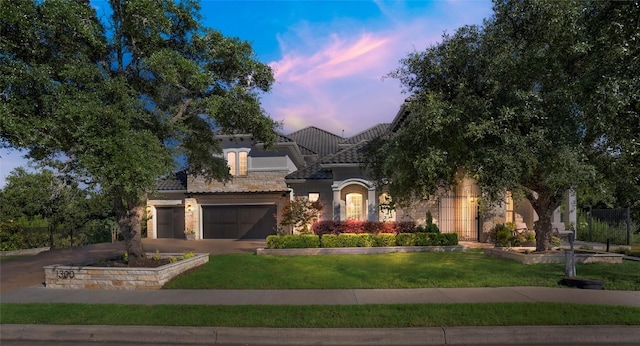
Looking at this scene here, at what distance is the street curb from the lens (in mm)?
5828

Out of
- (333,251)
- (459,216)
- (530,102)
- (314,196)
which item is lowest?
(333,251)

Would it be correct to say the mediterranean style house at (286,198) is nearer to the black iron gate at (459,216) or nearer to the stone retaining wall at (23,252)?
the black iron gate at (459,216)

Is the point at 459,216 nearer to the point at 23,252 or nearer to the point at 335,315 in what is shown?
the point at 335,315

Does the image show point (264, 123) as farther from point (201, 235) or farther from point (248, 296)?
point (201, 235)

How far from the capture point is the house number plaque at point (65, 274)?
9680mm

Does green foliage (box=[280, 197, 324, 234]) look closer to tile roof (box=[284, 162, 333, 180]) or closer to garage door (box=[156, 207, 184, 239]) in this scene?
tile roof (box=[284, 162, 333, 180])

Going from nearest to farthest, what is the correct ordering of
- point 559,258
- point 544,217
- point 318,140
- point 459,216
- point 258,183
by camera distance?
point 559,258 < point 544,217 < point 459,216 < point 258,183 < point 318,140

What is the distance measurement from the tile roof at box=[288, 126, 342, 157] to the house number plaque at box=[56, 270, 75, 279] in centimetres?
1963

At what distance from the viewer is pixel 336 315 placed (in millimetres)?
6664

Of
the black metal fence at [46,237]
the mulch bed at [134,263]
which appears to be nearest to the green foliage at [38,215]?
the black metal fence at [46,237]

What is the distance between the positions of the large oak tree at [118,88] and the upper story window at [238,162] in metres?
11.7

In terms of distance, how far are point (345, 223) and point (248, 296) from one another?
9.04 metres

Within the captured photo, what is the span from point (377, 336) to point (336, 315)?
3.18 feet

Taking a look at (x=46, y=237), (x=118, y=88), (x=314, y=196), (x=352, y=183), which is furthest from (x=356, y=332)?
(x=46, y=237)
